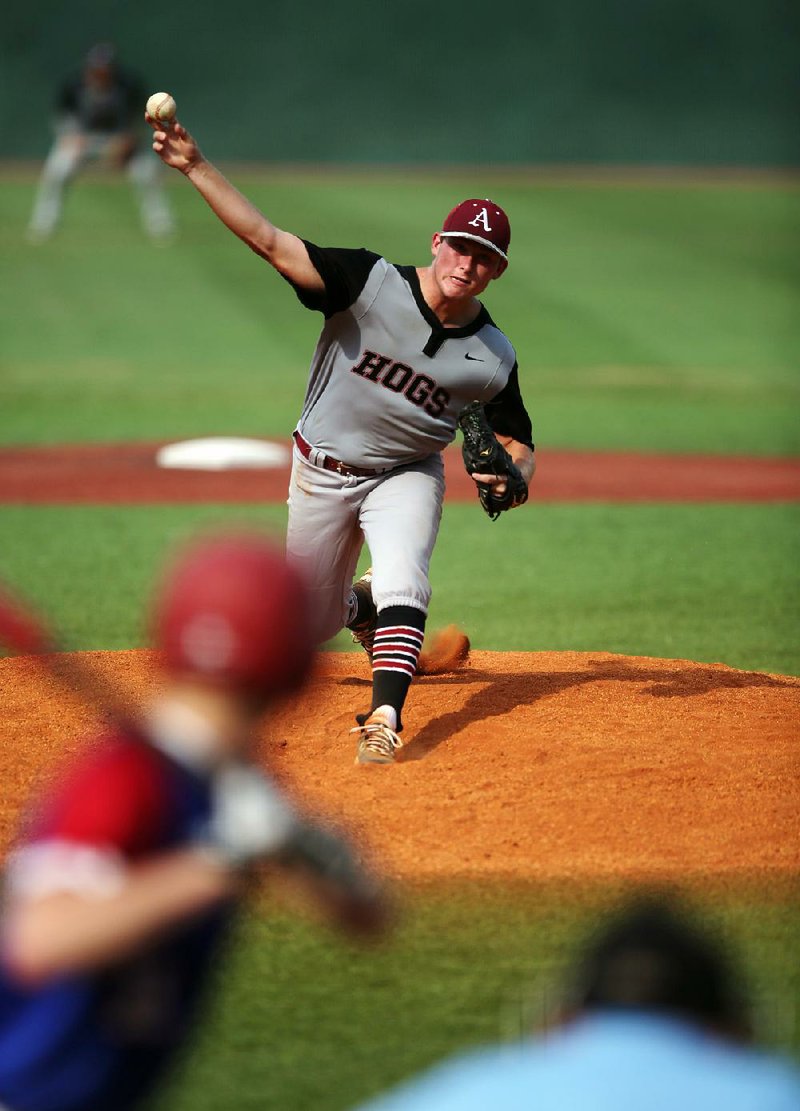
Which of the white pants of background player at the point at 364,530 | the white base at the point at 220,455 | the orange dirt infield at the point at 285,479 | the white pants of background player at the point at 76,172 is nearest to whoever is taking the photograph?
the white pants of background player at the point at 364,530

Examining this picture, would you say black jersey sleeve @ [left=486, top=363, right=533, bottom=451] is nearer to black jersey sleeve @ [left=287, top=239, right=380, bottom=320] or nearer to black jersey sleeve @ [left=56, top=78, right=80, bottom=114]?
black jersey sleeve @ [left=287, top=239, right=380, bottom=320]

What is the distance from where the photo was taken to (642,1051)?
1818mm

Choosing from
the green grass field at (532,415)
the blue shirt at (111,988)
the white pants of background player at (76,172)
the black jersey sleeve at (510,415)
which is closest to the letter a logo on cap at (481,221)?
the black jersey sleeve at (510,415)

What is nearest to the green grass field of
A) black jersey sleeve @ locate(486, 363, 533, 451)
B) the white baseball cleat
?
the white baseball cleat

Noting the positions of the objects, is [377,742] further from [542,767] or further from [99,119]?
[99,119]

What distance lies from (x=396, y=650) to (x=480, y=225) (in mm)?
1613

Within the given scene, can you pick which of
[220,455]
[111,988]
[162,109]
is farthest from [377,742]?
[220,455]

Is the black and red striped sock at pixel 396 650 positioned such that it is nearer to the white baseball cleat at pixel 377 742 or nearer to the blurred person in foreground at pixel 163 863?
the white baseball cleat at pixel 377 742

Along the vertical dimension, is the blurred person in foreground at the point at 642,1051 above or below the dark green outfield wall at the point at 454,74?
below

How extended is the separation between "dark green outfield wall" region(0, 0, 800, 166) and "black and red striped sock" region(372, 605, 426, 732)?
29.1 m

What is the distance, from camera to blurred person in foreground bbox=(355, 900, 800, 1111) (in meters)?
1.77

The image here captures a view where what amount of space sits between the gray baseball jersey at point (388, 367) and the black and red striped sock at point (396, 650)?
661mm

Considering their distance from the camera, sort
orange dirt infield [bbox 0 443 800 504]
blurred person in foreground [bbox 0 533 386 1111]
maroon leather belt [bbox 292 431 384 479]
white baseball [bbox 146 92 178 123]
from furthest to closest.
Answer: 1. orange dirt infield [bbox 0 443 800 504]
2. maroon leather belt [bbox 292 431 384 479]
3. white baseball [bbox 146 92 178 123]
4. blurred person in foreground [bbox 0 533 386 1111]

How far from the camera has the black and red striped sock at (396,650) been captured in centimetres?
576
